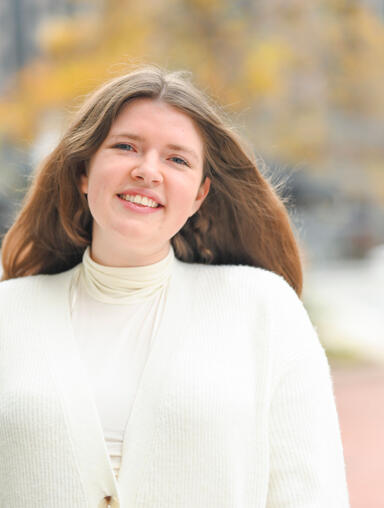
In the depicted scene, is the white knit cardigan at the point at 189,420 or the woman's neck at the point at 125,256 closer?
the white knit cardigan at the point at 189,420

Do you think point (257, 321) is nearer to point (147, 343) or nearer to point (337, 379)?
point (147, 343)

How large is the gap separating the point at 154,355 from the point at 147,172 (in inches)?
18.2

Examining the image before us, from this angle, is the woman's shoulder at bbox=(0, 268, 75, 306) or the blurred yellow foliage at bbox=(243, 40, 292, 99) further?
the blurred yellow foliage at bbox=(243, 40, 292, 99)

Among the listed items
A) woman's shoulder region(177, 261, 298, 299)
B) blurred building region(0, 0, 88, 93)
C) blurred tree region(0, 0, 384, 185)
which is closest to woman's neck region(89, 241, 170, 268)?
woman's shoulder region(177, 261, 298, 299)

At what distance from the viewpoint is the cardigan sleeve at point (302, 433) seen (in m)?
1.64

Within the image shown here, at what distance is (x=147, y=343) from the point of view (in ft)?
5.71

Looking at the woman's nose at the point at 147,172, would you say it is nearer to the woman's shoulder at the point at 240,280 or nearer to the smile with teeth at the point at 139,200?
the smile with teeth at the point at 139,200

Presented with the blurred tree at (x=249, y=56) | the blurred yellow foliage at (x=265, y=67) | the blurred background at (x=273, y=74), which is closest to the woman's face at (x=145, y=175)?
the blurred background at (x=273, y=74)

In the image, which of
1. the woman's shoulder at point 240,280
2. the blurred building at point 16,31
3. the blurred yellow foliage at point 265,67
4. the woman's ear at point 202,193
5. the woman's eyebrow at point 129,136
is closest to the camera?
the woman's eyebrow at point 129,136

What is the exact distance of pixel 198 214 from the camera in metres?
2.09

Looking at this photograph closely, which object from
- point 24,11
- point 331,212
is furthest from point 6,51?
point 331,212

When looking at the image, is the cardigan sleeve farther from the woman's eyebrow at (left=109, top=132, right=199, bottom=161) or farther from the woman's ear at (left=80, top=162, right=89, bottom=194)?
the woman's ear at (left=80, top=162, right=89, bottom=194)

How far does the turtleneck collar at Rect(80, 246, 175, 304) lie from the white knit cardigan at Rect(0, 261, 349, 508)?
0.11 m

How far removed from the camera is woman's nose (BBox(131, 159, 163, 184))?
165cm
